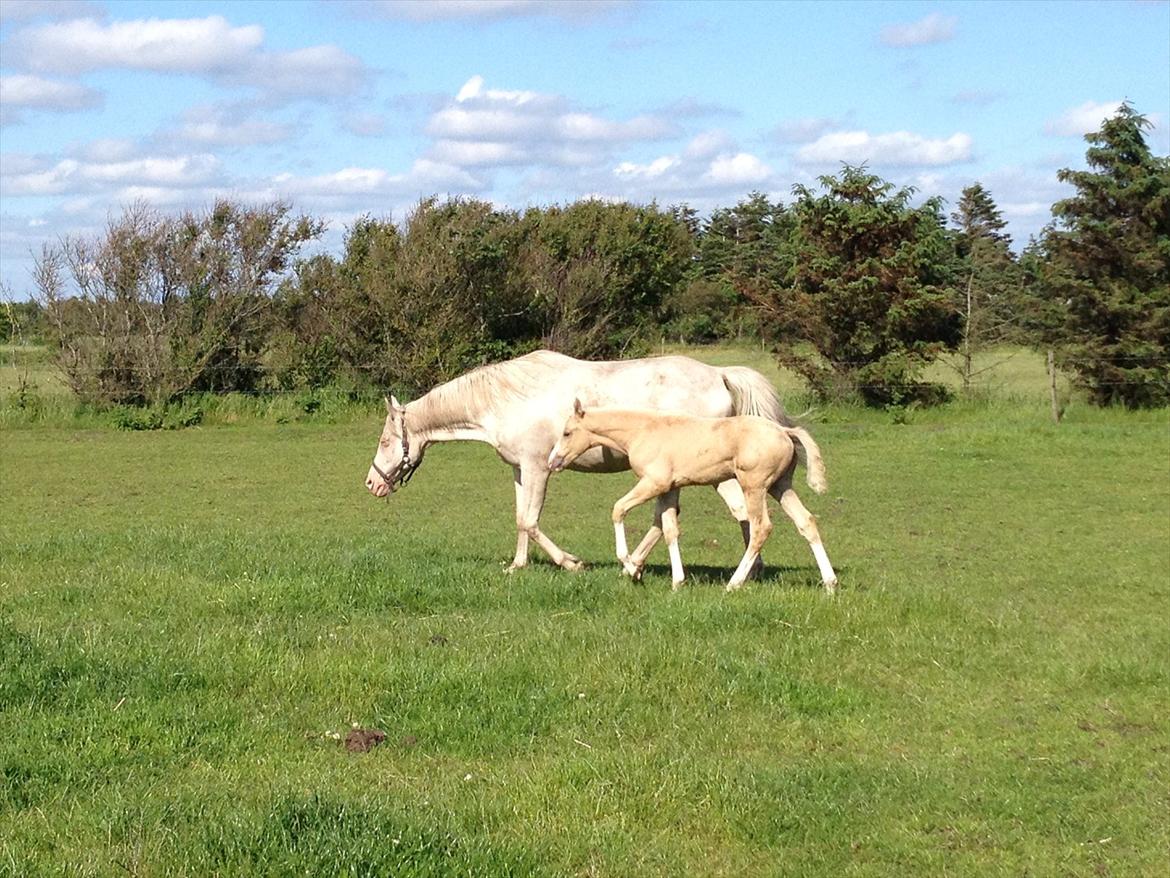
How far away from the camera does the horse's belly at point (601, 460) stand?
434 inches

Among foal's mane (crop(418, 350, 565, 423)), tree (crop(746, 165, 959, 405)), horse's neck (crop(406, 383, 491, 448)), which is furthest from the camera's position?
tree (crop(746, 165, 959, 405))

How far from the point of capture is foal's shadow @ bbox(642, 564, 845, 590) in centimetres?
1042

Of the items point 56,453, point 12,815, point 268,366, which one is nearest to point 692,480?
point 12,815

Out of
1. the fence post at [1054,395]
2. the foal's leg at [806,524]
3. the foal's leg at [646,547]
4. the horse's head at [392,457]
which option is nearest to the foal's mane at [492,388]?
the horse's head at [392,457]

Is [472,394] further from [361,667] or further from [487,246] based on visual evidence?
[487,246]

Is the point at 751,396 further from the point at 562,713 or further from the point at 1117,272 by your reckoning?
the point at 1117,272

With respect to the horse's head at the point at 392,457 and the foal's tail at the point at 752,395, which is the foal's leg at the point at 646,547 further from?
the horse's head at the point at 392,457

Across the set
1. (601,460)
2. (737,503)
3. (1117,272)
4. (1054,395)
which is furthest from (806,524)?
(1117,272)

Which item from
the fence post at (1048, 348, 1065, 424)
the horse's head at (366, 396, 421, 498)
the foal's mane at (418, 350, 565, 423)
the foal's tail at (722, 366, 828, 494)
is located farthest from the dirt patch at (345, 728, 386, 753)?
the fence post at (1048, 348, 1065, 424)

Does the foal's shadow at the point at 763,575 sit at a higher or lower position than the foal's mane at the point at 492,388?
lower

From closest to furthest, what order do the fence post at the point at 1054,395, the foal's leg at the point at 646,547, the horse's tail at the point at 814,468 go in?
1. the horse's tail at the point at 814,468
2. the foal's leg at the point at 646,547
3. the fence post at the point at 1054,395

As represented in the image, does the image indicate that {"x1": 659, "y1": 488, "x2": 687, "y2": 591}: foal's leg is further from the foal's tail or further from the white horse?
the foal's tail

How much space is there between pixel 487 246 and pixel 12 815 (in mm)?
27690

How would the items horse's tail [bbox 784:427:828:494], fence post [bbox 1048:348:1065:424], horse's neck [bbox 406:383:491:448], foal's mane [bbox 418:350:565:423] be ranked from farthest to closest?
fence post [bbox 1048:348:1065:424] → horse's neck [bbox 406:383:491:448] → foal's mane [bbox 418:350:565:423] → horse's tail [bbox 784:427:828:494]
